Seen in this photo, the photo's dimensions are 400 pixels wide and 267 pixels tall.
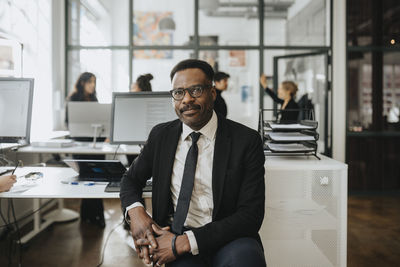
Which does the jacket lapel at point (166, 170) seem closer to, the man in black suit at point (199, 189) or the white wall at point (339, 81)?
the man in black suit at point (199, 189)

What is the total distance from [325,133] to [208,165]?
3915mm

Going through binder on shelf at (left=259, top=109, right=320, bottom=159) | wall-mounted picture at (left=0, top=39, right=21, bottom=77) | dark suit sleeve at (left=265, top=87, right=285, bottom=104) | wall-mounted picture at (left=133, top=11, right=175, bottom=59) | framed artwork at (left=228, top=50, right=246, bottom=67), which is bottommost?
binder on shelf at (left=259, top=109, right=320, bottom=159)

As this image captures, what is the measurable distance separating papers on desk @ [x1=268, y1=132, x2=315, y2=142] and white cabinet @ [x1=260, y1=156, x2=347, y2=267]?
199mm

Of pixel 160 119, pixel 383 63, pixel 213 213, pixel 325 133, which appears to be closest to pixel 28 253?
pixel 160 119

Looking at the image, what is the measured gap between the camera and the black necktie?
1433 millimetres

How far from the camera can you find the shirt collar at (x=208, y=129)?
1.51 meters

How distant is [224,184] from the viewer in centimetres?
141

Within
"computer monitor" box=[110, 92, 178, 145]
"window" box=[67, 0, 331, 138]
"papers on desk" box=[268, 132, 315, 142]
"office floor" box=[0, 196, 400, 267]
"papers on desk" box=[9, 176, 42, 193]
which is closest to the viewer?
"papers on desk" box=[9, 176, 42, 193]

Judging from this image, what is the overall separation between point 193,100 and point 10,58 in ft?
9.53

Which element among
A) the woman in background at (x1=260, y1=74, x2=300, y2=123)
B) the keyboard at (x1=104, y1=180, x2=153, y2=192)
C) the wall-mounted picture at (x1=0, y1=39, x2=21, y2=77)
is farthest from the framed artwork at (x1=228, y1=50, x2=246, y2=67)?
the keyboard at (x1=104, y1=180, x2=153, y2=192)

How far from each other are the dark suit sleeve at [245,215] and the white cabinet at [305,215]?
53 cm

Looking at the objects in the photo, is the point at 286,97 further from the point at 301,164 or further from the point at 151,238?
the point at 151,238

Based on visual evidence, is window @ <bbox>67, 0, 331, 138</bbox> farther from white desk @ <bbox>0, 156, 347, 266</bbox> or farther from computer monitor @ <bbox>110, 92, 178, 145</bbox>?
white desk @ <bbox>0, 156, 347, 266</bbox>

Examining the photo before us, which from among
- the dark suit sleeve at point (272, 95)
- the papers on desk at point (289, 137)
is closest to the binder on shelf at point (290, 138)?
the papers on desk at point (289, 137)
